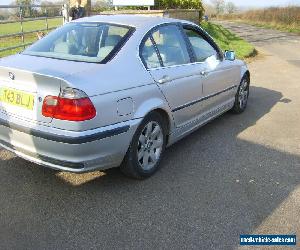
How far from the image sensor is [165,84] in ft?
14.1

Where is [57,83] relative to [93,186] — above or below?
above

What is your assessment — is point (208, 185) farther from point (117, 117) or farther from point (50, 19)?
point (50, 19)

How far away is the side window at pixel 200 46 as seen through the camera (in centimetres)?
511

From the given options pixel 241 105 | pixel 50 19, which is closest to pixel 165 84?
pixel 241 105

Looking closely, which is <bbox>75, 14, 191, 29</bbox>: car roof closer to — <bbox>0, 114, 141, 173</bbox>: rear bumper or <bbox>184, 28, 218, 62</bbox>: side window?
<bbox>184, 28, 218, 62</bbox>: side window

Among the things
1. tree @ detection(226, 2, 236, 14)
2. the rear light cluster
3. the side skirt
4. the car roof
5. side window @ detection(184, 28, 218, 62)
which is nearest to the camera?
the rear light cluster

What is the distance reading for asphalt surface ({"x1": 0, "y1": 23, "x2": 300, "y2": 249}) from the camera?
3.20m

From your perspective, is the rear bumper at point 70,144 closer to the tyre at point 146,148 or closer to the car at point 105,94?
the car at point 105,94

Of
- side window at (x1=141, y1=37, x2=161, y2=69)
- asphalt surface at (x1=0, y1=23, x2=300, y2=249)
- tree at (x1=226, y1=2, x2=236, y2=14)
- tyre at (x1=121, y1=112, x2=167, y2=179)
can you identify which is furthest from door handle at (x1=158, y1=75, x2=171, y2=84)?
tree at (x1=226, y1=2, x2=236, y2=14)

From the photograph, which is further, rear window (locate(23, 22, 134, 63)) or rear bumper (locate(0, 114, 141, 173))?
rear window (locate(23, 22, 134, 63))

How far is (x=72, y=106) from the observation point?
11.0 ft

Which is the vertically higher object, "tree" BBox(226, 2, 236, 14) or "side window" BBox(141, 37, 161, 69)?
"tree" BBox(226, 2, 236, 14)

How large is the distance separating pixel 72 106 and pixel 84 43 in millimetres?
1091

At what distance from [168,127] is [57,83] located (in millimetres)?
1539
